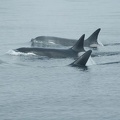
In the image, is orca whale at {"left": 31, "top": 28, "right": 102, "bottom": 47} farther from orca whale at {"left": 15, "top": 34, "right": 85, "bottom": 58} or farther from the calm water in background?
orca whale at {"left": 15, "top": 34, "right": 85, "bottom": 58}

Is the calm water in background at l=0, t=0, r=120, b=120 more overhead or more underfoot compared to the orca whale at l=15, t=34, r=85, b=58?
more underfoot

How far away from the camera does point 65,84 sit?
2988 centimetres

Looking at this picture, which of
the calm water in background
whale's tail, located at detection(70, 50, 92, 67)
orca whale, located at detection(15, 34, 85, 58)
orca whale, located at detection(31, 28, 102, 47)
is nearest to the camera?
the calm water in background

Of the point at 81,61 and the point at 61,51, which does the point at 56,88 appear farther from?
the point at 61,51

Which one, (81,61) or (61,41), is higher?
(81,61)

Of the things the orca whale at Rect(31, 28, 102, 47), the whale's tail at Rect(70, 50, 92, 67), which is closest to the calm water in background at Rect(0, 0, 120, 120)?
the whale's tail at Rect(70, 50, 92, 67)

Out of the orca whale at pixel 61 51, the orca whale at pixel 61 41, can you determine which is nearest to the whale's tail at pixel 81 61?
the orca whale at pixel 61 51

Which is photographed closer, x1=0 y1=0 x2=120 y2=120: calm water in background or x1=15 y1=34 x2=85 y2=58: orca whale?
x1=0 y1=0 x2=120 y2=120: calm water in background

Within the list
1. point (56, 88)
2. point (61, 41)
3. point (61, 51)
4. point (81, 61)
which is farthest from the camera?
point (61, 41)

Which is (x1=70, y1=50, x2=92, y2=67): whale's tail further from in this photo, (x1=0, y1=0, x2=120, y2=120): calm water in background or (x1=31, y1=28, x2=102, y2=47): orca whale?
(x1=31, y1=28, x2=102, y2=47): orca whale

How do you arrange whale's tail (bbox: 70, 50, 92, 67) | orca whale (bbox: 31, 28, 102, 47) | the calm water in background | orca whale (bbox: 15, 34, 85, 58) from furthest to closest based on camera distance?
orca whale (bbox: 31, 28, 102, 47) → orca whale (bbox: 15, 34, 85, 58) → whale's tail (bbox: 70, 50, 92, 67) → the calm water in background

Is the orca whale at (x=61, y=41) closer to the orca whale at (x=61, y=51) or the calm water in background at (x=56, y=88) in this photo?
the calm water in background at (x=56, y=88)

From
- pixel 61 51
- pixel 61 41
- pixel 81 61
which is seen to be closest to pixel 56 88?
pixel 81 61

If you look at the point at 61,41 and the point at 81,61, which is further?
the point at 61,41
